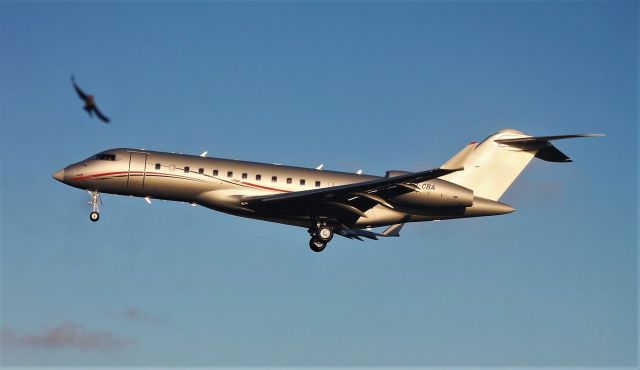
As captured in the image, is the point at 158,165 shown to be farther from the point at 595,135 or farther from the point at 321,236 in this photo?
the point at 595,135

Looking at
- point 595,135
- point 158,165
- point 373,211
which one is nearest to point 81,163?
point 158,165

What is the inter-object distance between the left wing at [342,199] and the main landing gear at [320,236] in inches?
19.4

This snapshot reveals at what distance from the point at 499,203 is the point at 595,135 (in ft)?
16.1

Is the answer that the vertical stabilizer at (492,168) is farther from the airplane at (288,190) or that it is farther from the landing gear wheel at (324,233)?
the landing gear wheel at (324,233)

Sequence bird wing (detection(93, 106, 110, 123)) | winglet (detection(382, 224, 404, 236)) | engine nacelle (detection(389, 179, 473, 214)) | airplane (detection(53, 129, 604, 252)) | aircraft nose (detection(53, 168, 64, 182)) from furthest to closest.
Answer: winglet (detection(382, 224, 404, 236)), aircraft nose (detection(53, 168, 64, 182)), engine nacelle (detection(389, 179, 473, 214)), airplane (detection(53, 129, 604, 252)), bird wing (detection(93, 106, 110, 123))

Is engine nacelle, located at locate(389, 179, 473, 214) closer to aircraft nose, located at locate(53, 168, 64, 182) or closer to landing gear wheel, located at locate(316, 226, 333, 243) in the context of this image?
landing gear wheel, located at locate(316, 226, 333, 243)

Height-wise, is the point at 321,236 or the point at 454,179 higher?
the point at 454,179

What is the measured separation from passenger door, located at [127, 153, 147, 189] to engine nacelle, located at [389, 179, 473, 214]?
28.6 ft

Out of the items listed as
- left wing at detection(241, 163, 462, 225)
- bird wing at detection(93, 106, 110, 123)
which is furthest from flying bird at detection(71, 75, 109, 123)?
left wing at detection(241, 163, 462, 225)

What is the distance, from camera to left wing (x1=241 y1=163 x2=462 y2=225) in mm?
28438

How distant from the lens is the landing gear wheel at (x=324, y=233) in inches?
1228

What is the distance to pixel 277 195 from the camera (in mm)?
29266

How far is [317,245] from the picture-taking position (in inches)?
1240

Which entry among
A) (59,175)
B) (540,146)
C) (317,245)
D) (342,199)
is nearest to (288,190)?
(342,199)
